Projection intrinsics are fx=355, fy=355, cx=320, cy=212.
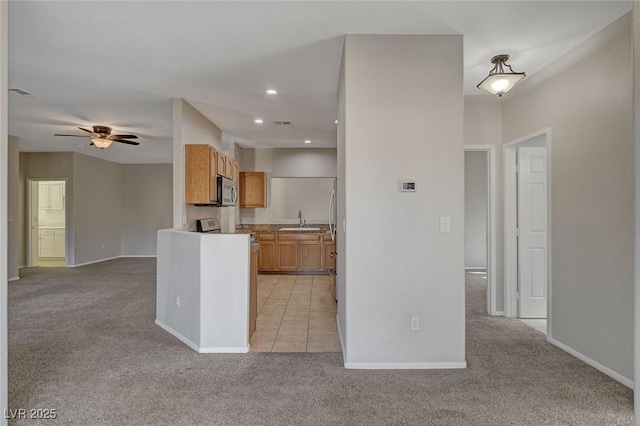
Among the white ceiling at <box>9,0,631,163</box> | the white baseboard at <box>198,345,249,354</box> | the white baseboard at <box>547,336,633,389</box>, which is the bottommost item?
the white baseboard at <box>198,345,249,354</box>

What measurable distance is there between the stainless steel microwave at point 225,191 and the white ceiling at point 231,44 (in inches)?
36.8

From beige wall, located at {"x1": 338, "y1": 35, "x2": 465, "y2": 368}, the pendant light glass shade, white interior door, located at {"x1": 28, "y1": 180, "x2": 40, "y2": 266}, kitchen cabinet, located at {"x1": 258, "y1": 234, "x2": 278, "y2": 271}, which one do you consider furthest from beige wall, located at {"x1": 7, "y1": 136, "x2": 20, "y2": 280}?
beige wall, located at {"x1": 338, "y1": 35, "x2": 465, "y2": 368}

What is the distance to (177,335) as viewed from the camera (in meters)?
3.43

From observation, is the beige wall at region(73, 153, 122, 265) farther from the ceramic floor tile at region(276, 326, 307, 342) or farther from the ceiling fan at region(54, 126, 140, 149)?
the ceramic floor tile at region(276, 326, 307, 342)

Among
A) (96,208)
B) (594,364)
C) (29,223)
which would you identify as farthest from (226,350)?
(29,223)

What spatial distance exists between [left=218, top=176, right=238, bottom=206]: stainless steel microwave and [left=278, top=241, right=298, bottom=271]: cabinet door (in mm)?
1760

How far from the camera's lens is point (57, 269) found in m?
7.32

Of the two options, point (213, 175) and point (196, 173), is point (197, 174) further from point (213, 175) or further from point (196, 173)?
point (213, 175)

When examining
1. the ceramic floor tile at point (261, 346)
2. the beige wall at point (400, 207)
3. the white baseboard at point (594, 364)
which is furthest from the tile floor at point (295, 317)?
the white baseboard at point (594, 364)

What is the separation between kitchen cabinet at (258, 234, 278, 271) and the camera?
6.68 m

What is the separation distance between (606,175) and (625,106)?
496 mm

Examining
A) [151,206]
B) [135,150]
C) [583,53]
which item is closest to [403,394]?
[583,53]

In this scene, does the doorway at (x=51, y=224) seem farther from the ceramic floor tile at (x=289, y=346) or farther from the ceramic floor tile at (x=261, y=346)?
the ceramic floor tile at (x=289, y=346)

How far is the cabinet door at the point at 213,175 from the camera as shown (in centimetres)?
427
